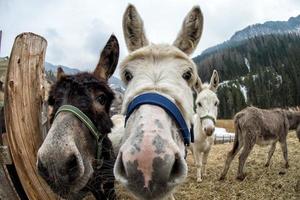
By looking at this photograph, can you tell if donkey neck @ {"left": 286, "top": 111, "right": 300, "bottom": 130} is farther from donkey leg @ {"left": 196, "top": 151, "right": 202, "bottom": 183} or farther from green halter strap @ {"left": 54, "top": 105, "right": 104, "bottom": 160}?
green halter strap @ {"left": 54, "top": 105, "right": 104, "bottom": 160}

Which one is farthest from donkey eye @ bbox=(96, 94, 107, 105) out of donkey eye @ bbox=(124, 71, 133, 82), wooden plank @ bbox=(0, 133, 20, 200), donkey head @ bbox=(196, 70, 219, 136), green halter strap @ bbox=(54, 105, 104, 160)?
donkey head @ bbox=(196, 70, 219, 136)

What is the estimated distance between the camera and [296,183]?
8.39 metres

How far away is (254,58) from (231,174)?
10668cm

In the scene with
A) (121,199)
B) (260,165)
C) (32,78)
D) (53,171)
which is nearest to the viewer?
(53,171)

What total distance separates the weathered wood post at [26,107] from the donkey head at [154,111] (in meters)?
0.82

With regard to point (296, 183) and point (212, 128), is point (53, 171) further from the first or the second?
point (296, 183)

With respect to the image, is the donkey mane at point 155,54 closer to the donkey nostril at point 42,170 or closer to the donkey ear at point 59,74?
the donkey nostril at point 42,170

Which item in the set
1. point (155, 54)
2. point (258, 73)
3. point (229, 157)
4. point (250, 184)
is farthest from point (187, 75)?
point (258, 73)

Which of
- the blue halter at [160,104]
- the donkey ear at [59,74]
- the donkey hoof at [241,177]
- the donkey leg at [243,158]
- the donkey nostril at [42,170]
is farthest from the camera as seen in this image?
the donkey leg at [243,158]

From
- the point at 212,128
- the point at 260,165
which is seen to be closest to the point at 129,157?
the point at 212,128

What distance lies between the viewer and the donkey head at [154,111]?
1914mm

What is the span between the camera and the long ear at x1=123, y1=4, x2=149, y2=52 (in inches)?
131

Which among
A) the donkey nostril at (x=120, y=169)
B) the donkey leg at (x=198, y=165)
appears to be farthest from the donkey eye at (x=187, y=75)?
the donkey leg at (x=198, y=165)

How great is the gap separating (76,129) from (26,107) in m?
0.47
